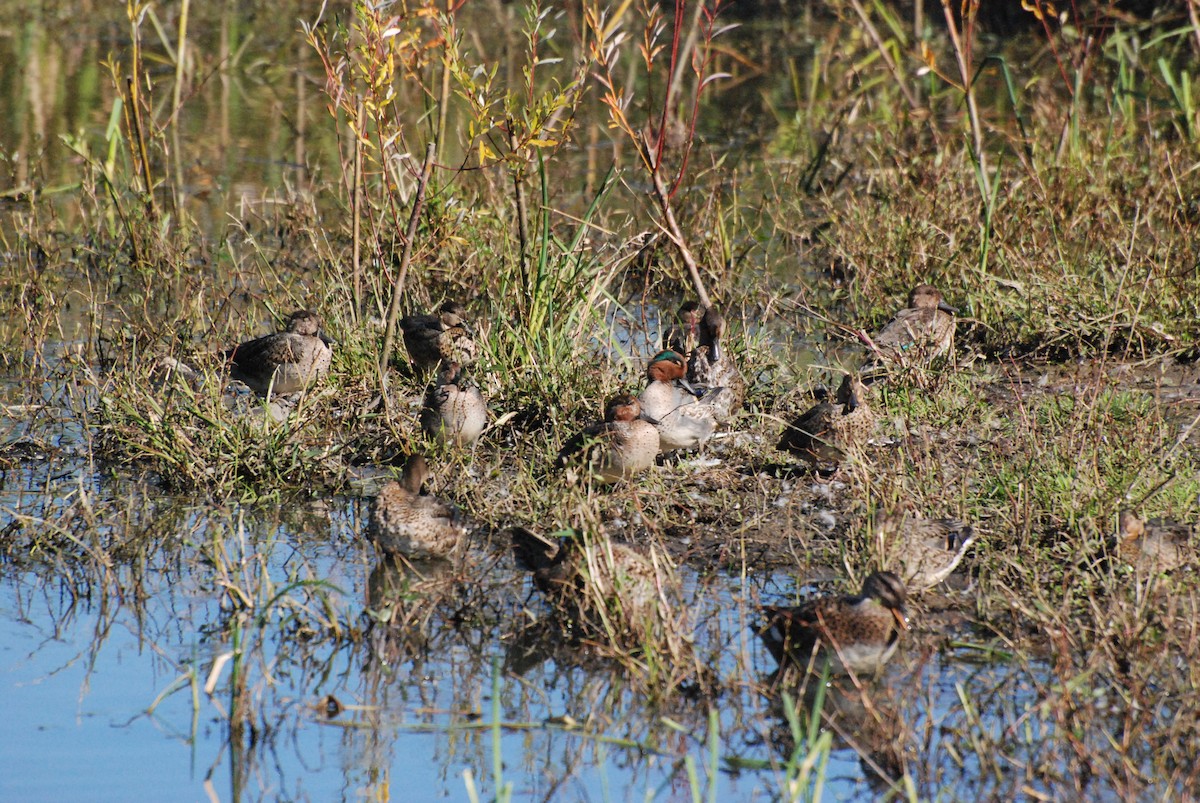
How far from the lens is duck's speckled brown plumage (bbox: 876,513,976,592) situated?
541 centimetres

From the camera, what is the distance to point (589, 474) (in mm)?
5605

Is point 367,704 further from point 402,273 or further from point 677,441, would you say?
point 402,273

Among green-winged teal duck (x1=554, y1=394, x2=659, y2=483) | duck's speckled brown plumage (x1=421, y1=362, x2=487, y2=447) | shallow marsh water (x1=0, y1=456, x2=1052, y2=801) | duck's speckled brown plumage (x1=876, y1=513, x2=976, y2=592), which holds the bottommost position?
shallow marsh water (x1=0, y1=456, x2=1052, y2=801)

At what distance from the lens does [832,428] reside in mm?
6590

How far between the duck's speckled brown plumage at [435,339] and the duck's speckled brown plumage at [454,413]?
764mm

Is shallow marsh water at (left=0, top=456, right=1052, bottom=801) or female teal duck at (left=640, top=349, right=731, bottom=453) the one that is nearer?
shallow marsh water at (left=0, top=456, right=1052, bottom=801)

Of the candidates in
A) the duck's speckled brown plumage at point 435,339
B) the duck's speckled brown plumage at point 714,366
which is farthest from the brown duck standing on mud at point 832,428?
the duck's speckled brown plumage at point 435,339

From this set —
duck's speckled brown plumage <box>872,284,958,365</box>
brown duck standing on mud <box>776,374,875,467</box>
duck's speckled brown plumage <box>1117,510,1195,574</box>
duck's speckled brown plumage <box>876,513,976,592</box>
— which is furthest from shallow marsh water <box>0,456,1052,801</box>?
duck's speckled brown plumage <box>872,284,958,365</box>

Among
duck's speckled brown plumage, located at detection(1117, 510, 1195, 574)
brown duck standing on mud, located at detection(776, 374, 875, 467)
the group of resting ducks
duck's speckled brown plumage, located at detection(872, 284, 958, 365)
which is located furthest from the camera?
duck's speckled brown plumage, located at detection(872, 284, 958, 365)

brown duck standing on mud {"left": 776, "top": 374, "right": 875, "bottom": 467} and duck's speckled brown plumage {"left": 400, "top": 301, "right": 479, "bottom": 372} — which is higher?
duck's speckled brown plumage {"left": 400, "top": 301, "right": 479, "bottom": 372}

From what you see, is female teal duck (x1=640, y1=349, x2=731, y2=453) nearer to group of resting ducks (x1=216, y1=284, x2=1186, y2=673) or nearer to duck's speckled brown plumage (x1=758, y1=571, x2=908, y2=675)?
group of resting ducks (x1=216, y1=284, x2=1186, y2=673)

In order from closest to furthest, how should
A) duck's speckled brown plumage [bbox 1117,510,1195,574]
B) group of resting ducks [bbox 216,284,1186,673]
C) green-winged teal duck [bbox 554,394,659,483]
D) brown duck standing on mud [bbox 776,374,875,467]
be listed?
group of resting ducks [bbox 216,284,1186,673] < duck's speckled brown plumage [bbox 1117,510,1195,574] < green-winged teal duck [bbox 554,394,659,483] < brown duck standing on mud [bbox 776,374,875,467]

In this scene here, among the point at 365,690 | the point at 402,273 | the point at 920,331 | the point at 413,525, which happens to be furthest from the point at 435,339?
the point at 365,690

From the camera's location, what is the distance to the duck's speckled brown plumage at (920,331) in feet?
25.2
